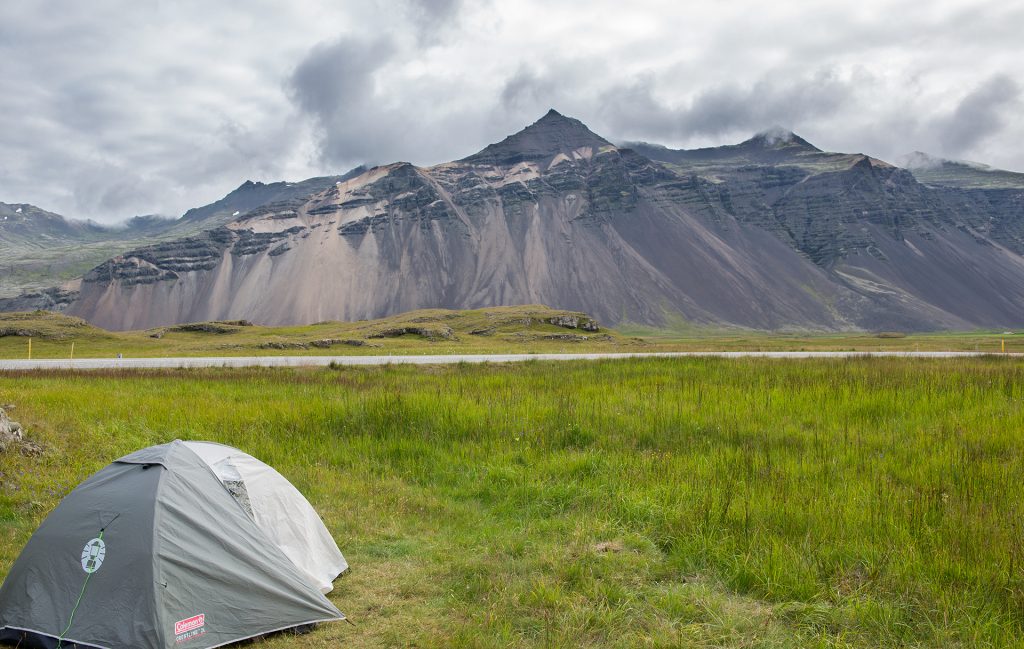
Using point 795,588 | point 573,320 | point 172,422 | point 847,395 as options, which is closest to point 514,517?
point 795,588

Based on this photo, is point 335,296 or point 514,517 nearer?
point 514,517

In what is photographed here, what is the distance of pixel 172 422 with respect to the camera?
15258 millimetres

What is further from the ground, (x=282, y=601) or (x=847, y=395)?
(x=847, y=395)

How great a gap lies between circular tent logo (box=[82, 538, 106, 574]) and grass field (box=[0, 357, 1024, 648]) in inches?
78.8

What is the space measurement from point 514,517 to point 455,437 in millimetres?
4417

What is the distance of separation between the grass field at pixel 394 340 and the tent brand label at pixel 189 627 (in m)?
36.0

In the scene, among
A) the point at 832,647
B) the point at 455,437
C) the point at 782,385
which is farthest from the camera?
the point at 782,385

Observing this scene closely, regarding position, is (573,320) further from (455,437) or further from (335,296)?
(335,296)

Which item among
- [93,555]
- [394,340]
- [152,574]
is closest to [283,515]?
[152,574]

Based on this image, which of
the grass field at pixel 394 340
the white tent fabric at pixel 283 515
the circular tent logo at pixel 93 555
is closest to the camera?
the circular tent logo at pixel 93 555

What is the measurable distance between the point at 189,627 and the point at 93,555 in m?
1.29

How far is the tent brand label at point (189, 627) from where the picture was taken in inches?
254

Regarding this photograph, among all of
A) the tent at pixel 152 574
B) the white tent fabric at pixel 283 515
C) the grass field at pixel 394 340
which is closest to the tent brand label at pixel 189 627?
the tent at pixel 152 574

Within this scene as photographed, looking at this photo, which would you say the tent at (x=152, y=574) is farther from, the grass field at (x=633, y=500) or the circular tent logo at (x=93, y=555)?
the grass field at (x=633, y=500)
